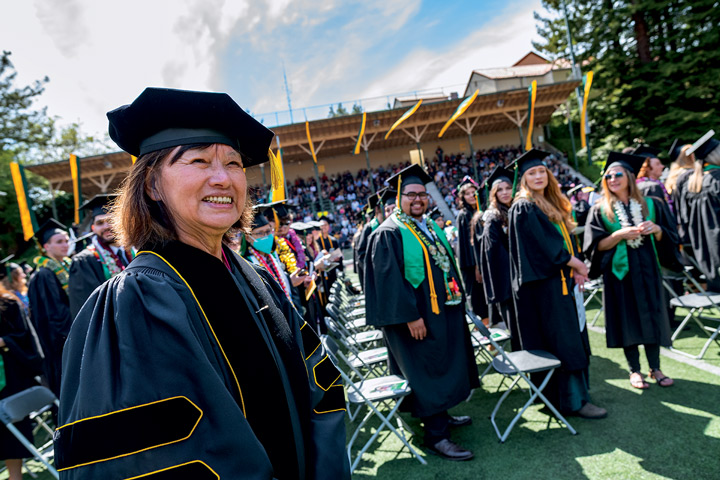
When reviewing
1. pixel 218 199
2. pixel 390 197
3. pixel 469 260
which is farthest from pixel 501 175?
pixel 218 199

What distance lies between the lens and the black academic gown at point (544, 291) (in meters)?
3.60

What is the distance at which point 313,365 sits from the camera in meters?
1.54

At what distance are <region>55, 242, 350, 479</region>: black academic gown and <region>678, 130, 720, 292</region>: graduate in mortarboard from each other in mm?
5588

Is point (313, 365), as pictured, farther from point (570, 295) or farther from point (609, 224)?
point (609, 224)

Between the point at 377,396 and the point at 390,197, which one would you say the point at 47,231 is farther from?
the point at 390,197

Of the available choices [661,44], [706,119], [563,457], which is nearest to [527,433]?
[563,457]

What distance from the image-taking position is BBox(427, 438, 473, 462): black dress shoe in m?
3.23

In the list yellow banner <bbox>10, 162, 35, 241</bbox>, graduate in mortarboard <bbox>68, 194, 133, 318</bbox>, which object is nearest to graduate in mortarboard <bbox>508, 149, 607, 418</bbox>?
graduate in mortarboard <bbox>68, 194, 133, 318</bbox>

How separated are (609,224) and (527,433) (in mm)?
2169

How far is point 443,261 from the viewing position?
11.9ft

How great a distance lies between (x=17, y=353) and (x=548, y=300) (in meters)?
4.78

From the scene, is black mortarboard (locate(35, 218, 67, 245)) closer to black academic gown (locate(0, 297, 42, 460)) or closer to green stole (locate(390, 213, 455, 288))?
black academic gown (locate(0, 297, 42, 460))

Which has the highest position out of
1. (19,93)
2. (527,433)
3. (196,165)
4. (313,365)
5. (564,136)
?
(19,93)

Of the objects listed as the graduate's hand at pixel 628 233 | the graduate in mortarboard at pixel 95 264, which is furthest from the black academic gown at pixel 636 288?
the graduate in mortarboard at pixel 95 264
